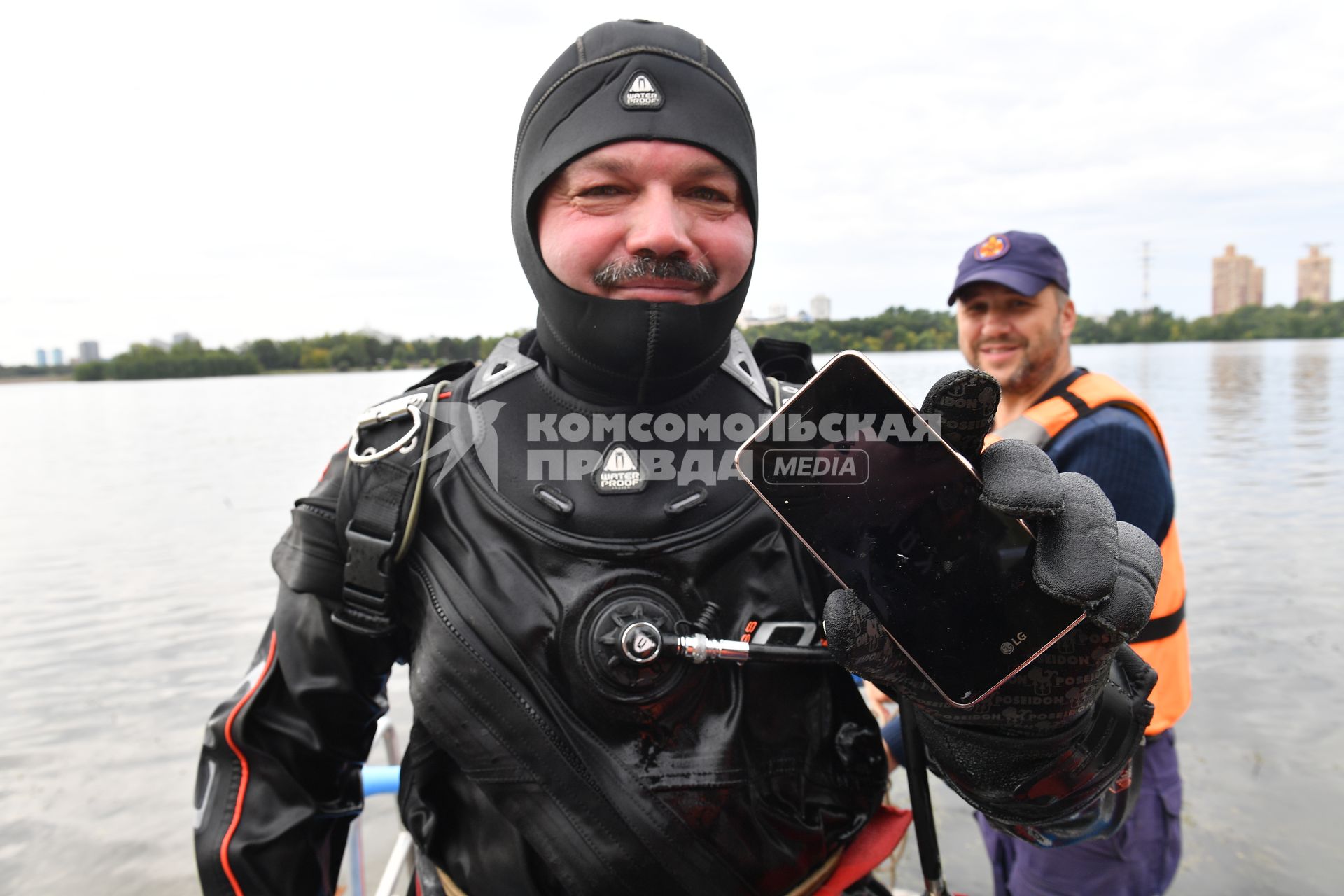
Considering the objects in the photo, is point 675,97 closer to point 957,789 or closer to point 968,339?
point 957,789

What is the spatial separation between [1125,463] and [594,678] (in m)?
2.21

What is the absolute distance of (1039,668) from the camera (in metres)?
1.20

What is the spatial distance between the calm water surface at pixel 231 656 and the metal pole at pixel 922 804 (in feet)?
2.39

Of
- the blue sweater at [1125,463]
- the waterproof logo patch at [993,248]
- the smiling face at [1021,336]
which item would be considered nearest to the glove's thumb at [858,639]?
the blue sweater at [1125,463]

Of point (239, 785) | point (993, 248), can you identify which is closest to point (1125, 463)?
point (993, 248)

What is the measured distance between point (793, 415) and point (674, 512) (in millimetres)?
466

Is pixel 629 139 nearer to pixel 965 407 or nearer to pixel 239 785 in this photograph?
pixel 965 407

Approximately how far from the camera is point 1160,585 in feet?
9.13

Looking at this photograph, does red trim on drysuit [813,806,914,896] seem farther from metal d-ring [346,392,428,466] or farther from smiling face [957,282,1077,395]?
smiling face [957,282,1077,395]

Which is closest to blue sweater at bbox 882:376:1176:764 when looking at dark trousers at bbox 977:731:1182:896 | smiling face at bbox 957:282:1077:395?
smiling face at bbox 957:282:1077:395

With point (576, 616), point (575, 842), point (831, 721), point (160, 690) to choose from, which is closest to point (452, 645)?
point (576, 616)

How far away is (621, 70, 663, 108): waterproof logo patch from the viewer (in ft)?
5.11

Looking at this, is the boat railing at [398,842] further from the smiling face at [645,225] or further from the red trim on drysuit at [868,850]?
the smiling face at [645,225]

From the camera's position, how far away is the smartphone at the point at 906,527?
113 cm
